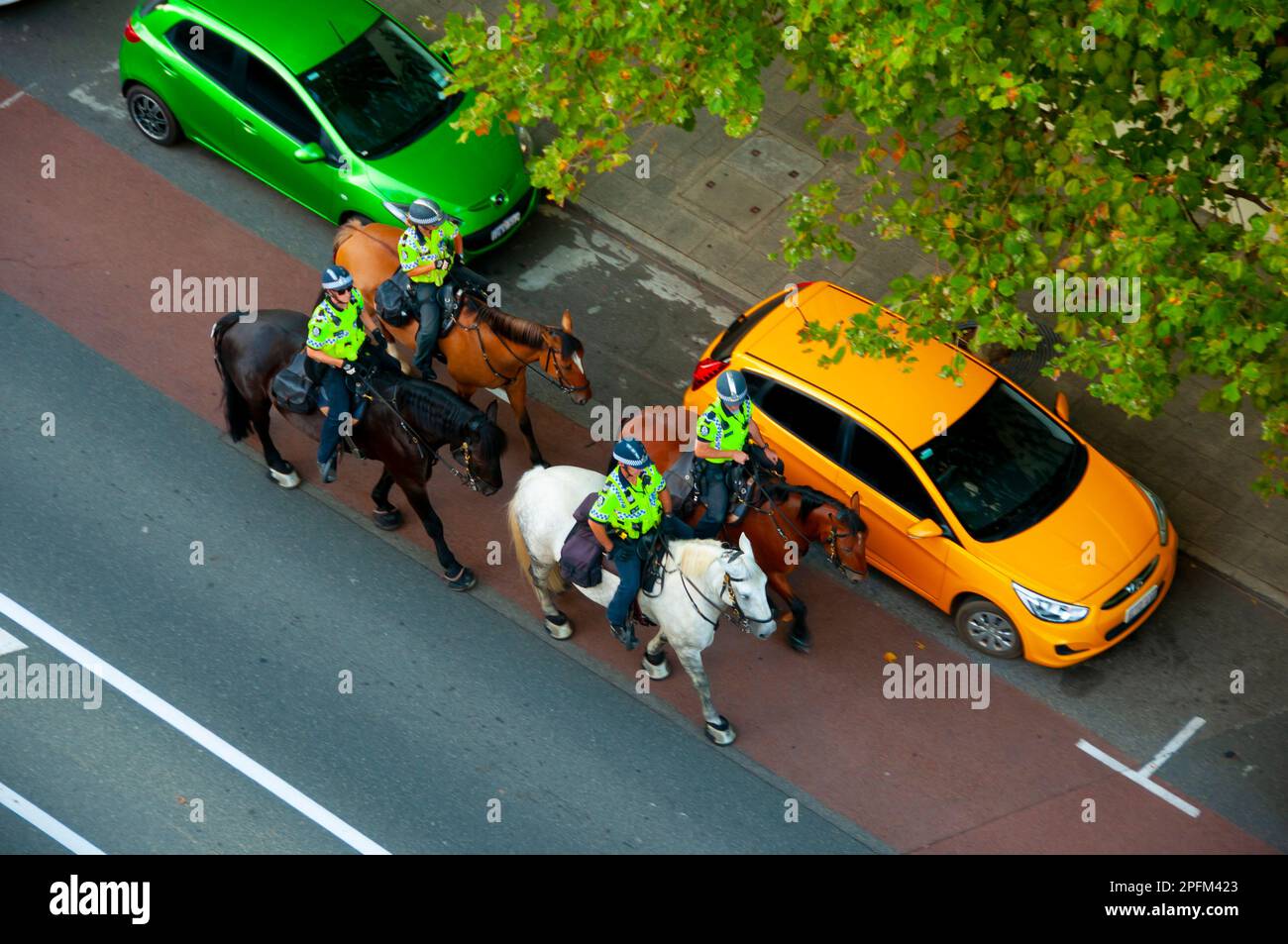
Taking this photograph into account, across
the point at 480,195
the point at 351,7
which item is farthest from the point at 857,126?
the point at 351,7

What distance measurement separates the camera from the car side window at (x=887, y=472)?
1336cm

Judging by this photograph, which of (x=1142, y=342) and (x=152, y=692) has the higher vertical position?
(x=1142, y=342)

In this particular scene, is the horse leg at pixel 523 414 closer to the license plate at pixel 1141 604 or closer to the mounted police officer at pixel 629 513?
the mounted police officer at pixel 629 513

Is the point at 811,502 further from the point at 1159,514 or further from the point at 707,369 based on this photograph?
the point at 1159,514

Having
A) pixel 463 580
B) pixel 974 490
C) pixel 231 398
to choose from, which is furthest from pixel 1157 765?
pixel 231 398

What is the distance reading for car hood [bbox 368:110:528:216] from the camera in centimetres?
1598

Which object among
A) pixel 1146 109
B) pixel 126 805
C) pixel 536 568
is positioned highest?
pixel 1146 109

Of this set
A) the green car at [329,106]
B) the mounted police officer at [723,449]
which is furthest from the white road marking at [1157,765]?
the green car at [329,106]

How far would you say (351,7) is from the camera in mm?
16797

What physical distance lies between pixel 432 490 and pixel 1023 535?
5727 millimetres

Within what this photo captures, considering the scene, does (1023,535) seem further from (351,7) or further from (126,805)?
(351,7)

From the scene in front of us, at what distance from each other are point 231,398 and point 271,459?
0.79 meters

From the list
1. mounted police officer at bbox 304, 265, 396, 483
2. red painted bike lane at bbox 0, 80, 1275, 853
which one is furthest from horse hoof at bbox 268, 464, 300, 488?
mounted police officer at bbox 304, 265, 396, 483

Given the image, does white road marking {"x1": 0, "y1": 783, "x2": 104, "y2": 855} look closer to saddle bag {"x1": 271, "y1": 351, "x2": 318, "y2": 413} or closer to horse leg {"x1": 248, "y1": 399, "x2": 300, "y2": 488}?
horse leg {"x1": 248, "y1": 399, "x2": 300, "y2": 488}
